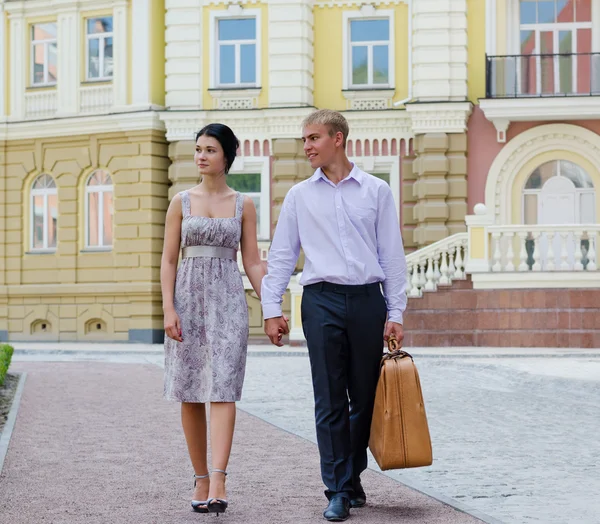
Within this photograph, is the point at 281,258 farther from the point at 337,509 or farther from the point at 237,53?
the point at 237,53

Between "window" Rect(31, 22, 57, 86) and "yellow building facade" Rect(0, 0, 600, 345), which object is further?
"window" Rect(31, 22, 57, 86)

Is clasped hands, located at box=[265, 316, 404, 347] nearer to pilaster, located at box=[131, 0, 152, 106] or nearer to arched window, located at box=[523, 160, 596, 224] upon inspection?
arched window, located at box=[523, 160, 596, 224]

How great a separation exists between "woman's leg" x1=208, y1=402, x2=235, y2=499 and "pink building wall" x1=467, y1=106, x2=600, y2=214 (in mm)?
21744

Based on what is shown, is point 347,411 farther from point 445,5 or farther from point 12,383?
point 445,5

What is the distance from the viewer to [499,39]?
2825 cm

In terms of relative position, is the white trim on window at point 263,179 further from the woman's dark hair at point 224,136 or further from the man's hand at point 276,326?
the man's hand at point 276,326

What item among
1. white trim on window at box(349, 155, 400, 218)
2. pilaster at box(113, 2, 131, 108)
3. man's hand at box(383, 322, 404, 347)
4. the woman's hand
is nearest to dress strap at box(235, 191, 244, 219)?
the woman's hand

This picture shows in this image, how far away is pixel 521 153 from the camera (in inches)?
1119

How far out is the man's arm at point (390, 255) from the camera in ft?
23.2

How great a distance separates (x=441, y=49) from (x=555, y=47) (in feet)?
7.65

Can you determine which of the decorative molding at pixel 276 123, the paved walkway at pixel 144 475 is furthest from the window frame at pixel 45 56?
the paved walkway at pixel 144 475

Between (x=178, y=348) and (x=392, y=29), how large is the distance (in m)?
23.0

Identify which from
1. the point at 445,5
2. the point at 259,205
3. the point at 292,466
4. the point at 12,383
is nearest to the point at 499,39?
the point at 445,5

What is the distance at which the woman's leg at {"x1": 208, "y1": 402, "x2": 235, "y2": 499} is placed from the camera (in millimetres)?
6836
